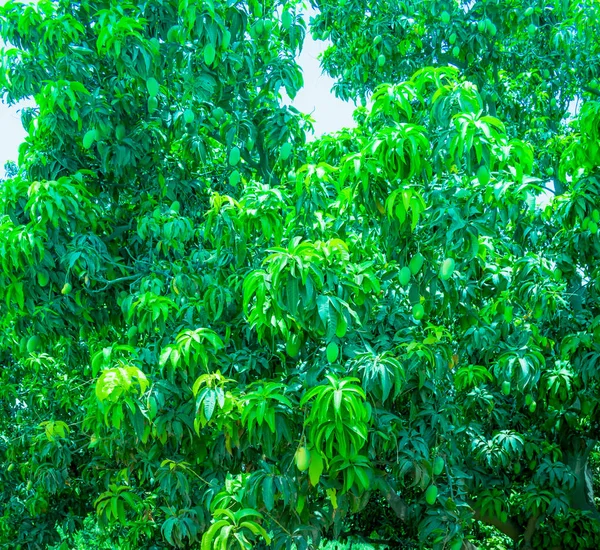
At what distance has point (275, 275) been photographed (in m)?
2.74

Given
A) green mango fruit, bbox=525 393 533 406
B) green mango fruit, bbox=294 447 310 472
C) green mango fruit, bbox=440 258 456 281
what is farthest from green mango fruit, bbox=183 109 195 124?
green mango fruit, bbox=525 393 533 406

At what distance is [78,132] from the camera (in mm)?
4148

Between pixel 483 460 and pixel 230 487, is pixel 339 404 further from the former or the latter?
pixel 483 460

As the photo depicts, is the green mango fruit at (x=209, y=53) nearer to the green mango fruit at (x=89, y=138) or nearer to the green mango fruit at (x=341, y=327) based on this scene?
the green mango fruit at (x=89, y=138)

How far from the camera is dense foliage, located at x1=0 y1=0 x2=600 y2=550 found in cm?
304

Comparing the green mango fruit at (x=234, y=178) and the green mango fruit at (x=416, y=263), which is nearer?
the green mango fruit at (x=416, y=263)

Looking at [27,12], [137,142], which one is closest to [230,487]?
[137,142]

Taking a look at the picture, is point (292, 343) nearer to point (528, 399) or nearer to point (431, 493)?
point (431, 493)

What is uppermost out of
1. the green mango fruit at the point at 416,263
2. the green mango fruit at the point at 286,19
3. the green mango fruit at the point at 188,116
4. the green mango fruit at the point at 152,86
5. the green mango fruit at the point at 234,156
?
the green mango fruit at the point at 286,19

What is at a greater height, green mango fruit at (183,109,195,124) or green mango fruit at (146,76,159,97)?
green mango fruit at (146,76,159,97)

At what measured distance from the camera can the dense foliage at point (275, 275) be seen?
304cm

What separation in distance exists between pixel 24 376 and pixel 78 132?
3.48 meters

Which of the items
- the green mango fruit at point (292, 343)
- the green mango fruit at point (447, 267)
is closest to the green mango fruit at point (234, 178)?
the green mango fruit at point (292, 343)

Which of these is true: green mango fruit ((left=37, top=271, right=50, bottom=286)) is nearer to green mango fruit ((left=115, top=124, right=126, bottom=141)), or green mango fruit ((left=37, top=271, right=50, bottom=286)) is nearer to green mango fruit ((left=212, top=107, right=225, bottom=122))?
green mango fruit ((left=115, top=124, right=126, bottom=141))
